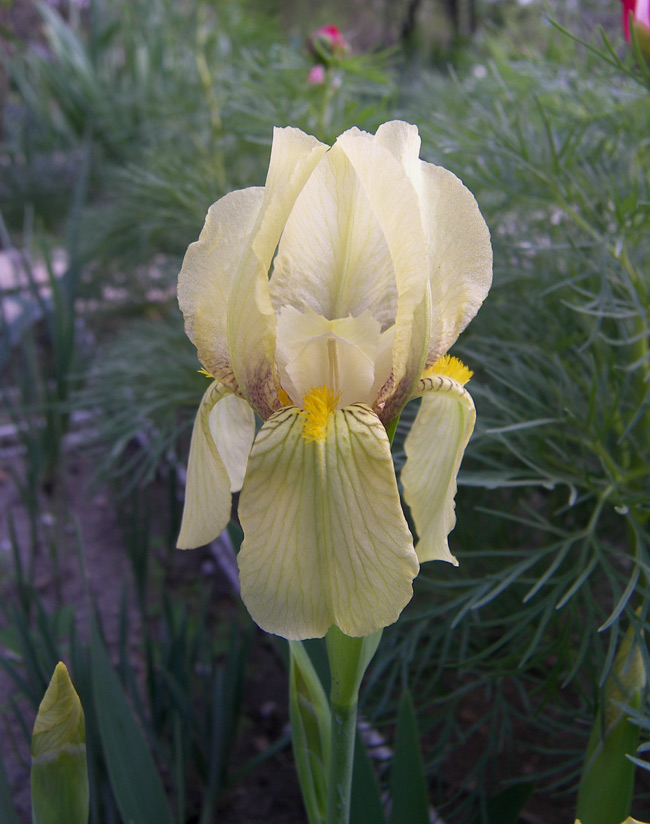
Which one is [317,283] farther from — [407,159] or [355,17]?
[355,17]

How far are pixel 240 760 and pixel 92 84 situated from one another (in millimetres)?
2854

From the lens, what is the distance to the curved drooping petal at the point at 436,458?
1.65 feet

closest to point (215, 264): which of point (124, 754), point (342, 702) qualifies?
point (342, 702)

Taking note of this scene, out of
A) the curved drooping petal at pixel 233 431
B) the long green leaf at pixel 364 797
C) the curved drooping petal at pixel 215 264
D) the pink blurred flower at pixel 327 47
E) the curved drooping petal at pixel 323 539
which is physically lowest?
the long green leaf at pixel 364 797

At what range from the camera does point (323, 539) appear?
0.42 meters

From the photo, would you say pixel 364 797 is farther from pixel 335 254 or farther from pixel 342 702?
pixel 335 254

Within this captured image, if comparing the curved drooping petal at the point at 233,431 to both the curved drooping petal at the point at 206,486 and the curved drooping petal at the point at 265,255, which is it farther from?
the curved drooping petal at the point at 265,255

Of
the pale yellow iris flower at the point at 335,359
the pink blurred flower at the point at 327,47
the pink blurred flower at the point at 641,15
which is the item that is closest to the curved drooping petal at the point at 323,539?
the pale yellow iris flower at the point at 335,359

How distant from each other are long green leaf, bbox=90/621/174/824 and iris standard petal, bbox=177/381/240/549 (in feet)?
0.61

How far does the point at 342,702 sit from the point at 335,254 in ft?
1.06

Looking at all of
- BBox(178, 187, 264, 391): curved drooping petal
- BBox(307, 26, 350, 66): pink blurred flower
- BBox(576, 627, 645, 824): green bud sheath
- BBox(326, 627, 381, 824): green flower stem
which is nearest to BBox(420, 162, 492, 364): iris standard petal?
BBox(178, 187, 264, 391): curved drooping petal

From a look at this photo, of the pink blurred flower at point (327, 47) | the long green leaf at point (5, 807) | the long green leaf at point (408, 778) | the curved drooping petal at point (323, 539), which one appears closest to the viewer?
the curved drooping petal at point (323, 539)

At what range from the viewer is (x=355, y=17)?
7.16 meters

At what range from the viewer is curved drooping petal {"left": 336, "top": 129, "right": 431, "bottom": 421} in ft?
1.41
